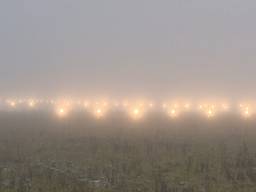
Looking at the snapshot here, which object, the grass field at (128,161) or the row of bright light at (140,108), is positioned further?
the row of bright light at (140,108)

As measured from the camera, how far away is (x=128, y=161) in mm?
30969

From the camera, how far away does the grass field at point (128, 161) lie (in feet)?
81.2

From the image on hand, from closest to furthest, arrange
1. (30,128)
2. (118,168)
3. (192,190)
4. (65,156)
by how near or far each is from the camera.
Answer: (192,190) → (118,168) → (65,156) → (30,128)

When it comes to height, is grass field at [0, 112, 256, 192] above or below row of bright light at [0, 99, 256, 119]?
below

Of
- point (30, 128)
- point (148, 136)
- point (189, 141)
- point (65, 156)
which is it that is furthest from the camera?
point (30, 128)

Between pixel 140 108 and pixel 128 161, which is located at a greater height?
pixel 140 108

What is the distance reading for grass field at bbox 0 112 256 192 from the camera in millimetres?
24750

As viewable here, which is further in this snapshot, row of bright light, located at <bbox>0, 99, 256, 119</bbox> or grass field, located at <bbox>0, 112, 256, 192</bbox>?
row of bright light, located at <bbox>0, 99, 256, 119</bbox>

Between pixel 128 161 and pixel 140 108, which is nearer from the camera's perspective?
pixel 128 161

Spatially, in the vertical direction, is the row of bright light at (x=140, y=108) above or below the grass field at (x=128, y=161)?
above

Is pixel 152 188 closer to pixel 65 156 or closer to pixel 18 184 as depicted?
pixel 18 184

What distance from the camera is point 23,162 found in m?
31.4

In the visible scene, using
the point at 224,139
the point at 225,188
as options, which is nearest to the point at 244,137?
the point at 224,139

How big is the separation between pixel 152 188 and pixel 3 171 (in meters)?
9.83
